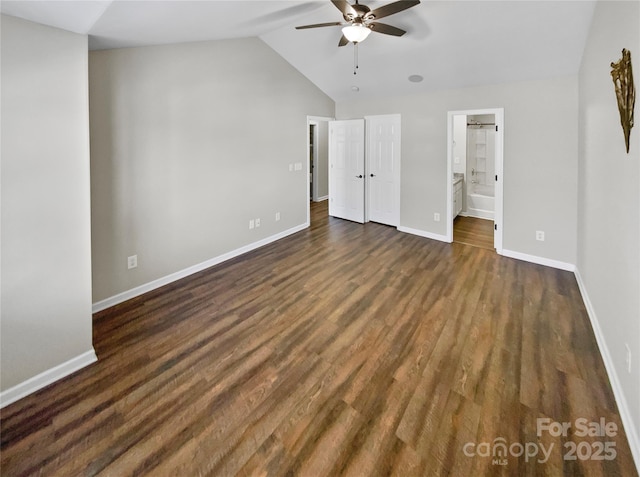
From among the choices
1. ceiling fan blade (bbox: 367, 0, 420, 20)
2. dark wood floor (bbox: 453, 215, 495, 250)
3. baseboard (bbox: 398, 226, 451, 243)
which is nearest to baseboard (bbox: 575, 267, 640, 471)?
dark wood floor (bbox: 453, 215, 495, 250)

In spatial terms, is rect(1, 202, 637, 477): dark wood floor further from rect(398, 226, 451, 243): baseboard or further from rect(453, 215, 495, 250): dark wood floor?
rect(398, 226, 451, 243): baseboard

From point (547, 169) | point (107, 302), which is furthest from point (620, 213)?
point (107, 302)

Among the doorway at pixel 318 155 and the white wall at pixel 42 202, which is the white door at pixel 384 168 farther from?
the white wall at pixel 42 202

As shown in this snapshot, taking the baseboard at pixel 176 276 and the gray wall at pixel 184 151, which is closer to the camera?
the gray wall at pixel 184 151

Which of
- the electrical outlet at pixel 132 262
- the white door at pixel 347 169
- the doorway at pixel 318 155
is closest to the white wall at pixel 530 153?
the white door at pixel 347 169

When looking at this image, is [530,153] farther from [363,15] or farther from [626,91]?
[363,15]

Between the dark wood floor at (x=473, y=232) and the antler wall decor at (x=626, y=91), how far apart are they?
323 cm

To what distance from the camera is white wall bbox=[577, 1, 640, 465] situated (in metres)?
1.70

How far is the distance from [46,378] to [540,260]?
17.4 feet

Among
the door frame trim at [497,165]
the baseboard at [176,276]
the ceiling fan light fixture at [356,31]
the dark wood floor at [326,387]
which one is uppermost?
the ceiling fan light fixture at [356,31]

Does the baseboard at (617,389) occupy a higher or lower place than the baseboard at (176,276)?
lower

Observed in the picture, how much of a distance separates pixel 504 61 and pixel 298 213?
12.1ft

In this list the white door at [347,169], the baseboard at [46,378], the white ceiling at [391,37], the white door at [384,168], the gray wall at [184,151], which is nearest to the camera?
the baseboard at [46,378]

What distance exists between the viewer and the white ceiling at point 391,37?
2252mm
